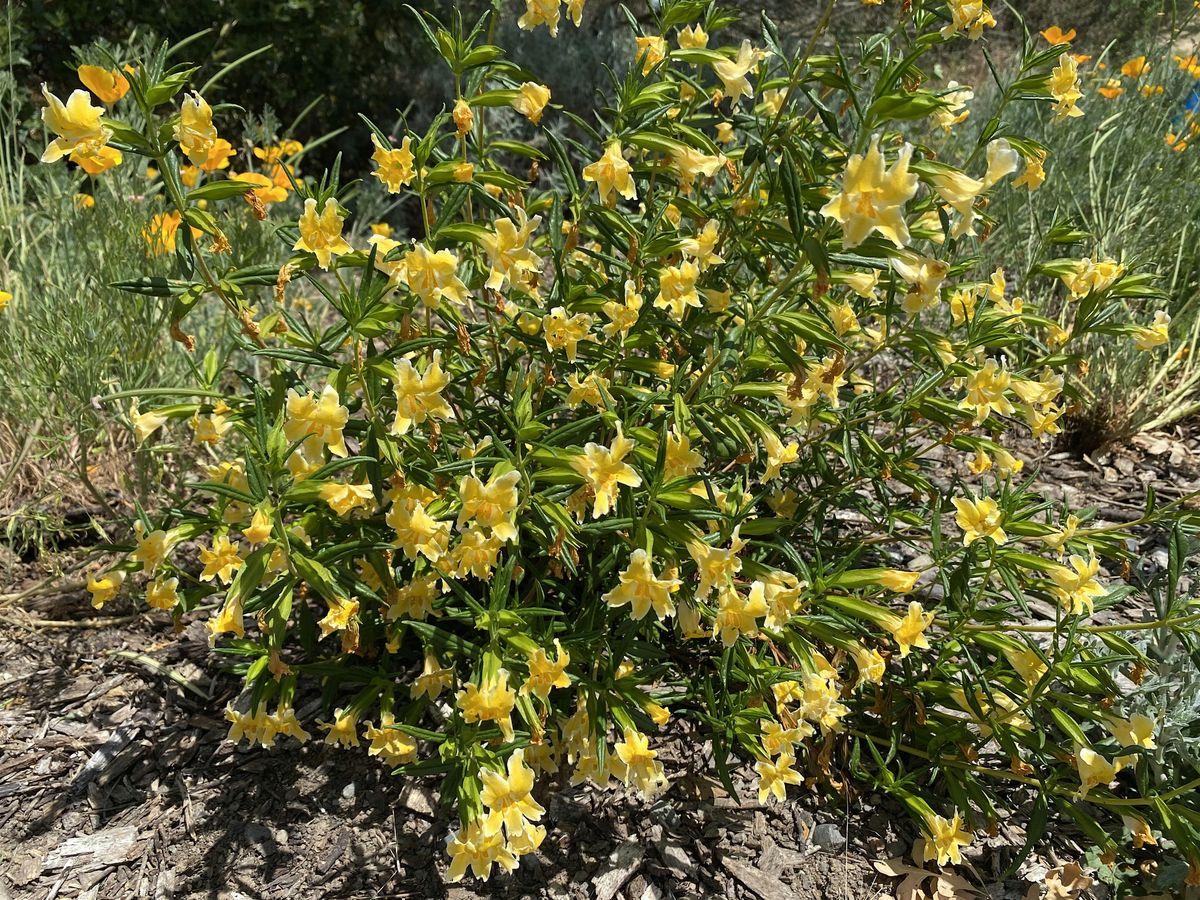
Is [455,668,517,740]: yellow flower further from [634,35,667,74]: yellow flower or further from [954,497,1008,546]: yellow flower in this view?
[634,35,667,74]: yellow flower

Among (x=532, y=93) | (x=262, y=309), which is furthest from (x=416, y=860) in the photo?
(x=262, y=309)

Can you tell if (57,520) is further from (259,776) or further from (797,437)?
(797,437)

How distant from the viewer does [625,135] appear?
1.79 m

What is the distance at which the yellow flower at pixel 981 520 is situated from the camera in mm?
1848

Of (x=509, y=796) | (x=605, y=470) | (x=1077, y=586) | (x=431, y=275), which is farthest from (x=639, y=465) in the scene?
(x=1077, y=586)

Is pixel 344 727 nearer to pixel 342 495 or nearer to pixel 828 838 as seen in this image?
pixel 342 495

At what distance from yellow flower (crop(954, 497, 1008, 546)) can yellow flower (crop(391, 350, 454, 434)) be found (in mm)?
1076

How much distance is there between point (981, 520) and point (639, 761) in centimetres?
86

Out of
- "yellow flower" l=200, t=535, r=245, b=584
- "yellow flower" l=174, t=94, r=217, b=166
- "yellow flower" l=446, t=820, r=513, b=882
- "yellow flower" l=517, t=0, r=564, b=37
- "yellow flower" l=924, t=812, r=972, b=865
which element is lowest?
"yellow flower" l=924, t=812, r=972, b=865

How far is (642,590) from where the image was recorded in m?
1.61

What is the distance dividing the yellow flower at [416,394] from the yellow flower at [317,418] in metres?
0.11

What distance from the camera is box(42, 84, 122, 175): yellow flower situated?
1477mm

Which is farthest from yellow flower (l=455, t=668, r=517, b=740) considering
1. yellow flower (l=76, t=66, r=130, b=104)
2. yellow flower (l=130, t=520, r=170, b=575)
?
yellow flower (l=76, t=66, r=130, b=104)

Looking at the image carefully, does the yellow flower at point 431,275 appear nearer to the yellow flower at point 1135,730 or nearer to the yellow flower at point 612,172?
the yellow flower at point 612,172
